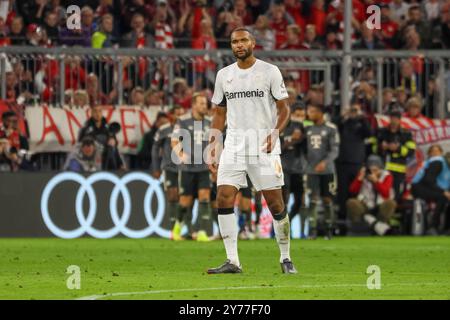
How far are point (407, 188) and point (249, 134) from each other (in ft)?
36.3

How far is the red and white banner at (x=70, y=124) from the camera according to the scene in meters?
24.7

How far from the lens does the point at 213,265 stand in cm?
1723

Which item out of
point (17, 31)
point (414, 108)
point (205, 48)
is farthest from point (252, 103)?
point (205, 48)

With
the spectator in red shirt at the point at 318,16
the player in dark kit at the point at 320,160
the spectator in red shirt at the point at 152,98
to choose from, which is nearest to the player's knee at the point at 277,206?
the player in dark kit at the point at 320,160

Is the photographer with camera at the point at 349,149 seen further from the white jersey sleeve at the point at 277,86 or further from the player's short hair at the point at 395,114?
the white jersey sleeve at the point at 277,86

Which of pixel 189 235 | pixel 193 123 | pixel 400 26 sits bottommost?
pixel 189 235

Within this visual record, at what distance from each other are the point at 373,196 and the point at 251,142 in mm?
10583

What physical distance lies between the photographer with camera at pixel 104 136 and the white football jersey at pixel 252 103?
31.5 ft

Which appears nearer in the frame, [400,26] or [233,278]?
[233,278]

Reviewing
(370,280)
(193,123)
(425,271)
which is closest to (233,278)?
(370,280)

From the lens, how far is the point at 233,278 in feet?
47.6

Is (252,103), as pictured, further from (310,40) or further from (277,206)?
(310,40)

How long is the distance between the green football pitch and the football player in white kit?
1.85 feet
